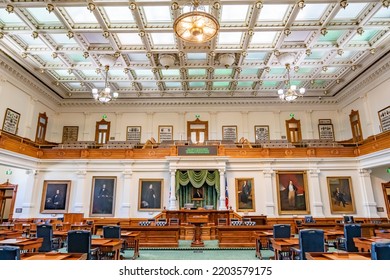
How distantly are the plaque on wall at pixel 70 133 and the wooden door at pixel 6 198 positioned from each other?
3529 mm

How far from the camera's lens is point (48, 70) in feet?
40.6

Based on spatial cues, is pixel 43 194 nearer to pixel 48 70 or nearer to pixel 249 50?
pixel 48 70

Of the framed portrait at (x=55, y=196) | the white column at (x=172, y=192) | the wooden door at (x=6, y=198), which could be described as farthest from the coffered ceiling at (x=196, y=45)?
the wooden door at (x=6, y=198)

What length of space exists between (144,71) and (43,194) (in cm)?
778

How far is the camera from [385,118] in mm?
11133

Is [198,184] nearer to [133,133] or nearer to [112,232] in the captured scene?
[133,133]

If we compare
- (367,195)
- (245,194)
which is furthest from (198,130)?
(367,195)

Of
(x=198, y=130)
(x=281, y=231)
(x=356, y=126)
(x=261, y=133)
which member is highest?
(x=198, y=130)

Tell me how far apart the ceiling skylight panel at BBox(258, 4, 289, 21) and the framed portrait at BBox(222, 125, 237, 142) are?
719cm

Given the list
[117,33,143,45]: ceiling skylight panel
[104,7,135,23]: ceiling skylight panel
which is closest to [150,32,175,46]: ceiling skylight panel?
[117,33,143,45]: ceiling skylight panel

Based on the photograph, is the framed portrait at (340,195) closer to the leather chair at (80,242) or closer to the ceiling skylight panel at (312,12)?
the ceiling skylight panel at (312,12)

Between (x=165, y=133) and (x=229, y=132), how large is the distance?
385 centimetres

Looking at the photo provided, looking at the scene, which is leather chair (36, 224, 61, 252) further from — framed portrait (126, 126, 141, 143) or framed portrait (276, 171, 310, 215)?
framed portrait (276, 171, 310, 215)
